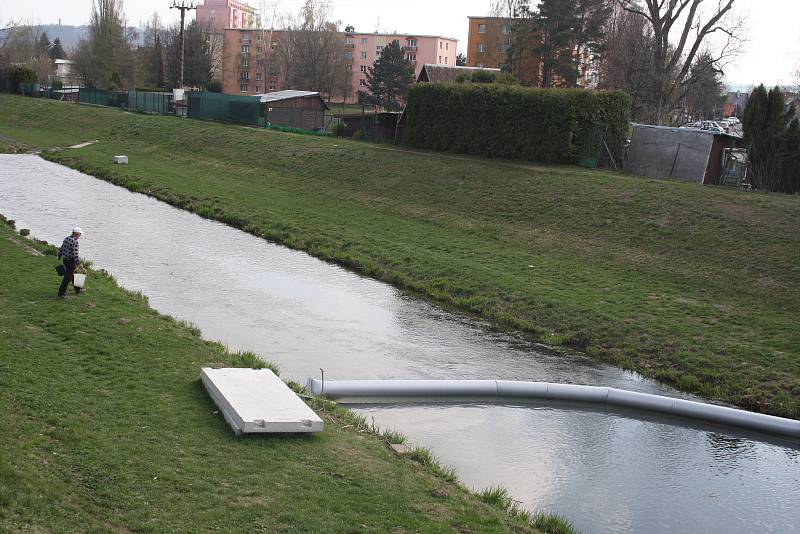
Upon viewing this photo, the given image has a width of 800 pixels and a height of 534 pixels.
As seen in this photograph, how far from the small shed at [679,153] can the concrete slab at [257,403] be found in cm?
2685

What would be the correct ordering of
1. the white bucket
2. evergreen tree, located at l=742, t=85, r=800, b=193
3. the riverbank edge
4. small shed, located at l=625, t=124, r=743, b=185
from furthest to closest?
small shed, located at l=625, t=124, r=743, b=185
evergreen tree, located at l=742, t=85, r=800, b=193
the white bucket
the riverbank edge

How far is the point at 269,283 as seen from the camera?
2278 centimetres

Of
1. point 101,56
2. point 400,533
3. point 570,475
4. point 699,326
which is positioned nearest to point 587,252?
point 699,326

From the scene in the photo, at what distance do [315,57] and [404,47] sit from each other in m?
30.7

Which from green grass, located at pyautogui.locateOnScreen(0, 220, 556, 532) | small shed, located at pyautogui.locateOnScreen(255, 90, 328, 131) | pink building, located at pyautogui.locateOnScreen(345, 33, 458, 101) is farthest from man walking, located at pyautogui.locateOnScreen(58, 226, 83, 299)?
pink building, located at pyautogui.locateOnScreen(345, 33, 458, 101)

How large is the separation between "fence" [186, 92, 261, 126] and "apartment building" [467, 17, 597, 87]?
2742cm

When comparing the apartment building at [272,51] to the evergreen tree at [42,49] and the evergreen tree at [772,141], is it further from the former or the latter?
the evergreen tree at [772,141]

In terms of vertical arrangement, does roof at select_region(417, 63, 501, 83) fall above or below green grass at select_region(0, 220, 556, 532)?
above

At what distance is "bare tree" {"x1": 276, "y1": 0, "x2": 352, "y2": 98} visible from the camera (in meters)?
109

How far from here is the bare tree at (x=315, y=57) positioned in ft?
A: 357

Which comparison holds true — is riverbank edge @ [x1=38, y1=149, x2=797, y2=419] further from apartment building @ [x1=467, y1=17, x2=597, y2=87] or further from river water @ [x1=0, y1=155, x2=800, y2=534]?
apartment building @ [x1=467, y1=17, x2=597, y2=87]

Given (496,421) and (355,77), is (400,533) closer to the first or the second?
(496,421)

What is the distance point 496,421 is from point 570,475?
7.47 ft

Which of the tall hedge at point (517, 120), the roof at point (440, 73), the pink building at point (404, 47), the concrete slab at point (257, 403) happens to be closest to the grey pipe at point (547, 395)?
the concrete slab at point (257, 403)
